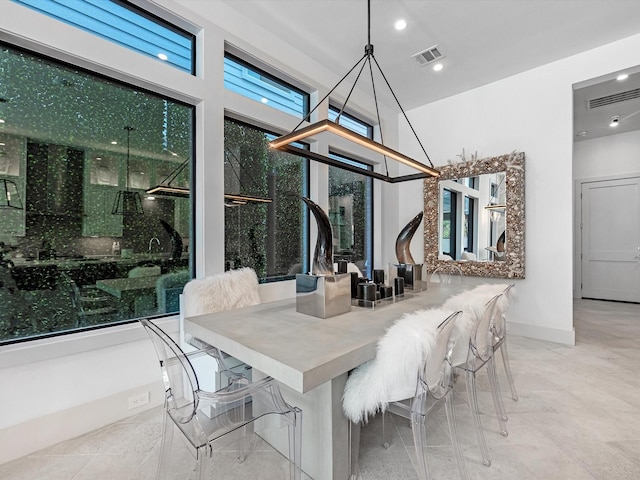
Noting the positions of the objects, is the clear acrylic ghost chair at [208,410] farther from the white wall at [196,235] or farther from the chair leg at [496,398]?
the chair leg at [496,398]

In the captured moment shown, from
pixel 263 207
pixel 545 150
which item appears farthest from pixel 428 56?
pixel 263 207

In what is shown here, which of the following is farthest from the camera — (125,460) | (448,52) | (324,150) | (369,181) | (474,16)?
(369,181)

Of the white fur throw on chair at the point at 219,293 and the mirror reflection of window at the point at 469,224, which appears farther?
the mirror reflection of window at the point at 469,224

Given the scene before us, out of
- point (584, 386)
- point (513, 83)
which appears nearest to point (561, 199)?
point (513, 83)

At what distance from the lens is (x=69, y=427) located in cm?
204

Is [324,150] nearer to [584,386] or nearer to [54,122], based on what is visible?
[54,122]

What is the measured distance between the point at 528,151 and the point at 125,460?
5.19 meters

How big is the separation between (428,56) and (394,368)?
3.86 m

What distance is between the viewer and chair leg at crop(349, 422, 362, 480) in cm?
167

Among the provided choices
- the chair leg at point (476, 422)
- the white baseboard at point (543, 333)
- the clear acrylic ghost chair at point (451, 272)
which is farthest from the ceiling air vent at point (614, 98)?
the chair leg at point (476, 422)

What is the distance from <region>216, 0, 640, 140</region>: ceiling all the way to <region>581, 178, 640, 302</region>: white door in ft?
9.29

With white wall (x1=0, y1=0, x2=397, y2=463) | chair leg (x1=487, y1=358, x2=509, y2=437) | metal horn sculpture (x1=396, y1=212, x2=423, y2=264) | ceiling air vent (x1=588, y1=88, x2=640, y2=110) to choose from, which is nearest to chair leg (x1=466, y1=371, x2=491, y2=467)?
chair leg (x1=487, y1=358, x2=509, y2=437)

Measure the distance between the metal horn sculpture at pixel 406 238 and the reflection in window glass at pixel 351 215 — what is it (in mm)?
1432

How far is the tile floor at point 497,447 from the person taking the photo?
171 cm
